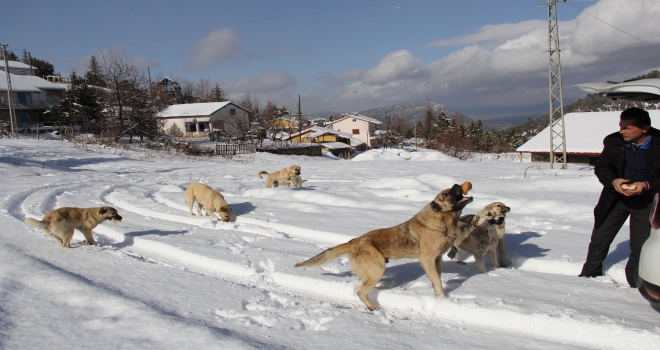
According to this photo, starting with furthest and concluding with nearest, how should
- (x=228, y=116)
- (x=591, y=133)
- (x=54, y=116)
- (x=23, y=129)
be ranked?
(x=228, y=116)
(x=54, y=116)
(x=23, y=129)
(x=591, y=133)

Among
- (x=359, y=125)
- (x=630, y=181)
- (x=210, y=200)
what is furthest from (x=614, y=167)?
(x=359, y=125)

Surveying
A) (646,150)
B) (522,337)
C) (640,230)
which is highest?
(646,150)

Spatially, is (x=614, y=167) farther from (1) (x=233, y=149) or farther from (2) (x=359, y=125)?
(2) (x=359, y=125)

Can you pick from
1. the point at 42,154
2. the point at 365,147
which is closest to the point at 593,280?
the point at 42,154

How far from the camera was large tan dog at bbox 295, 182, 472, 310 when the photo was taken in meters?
4.48

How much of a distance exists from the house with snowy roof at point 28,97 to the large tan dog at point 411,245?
62217mm

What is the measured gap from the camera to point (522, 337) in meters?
3.70

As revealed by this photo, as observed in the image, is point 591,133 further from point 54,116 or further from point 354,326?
point 54,116

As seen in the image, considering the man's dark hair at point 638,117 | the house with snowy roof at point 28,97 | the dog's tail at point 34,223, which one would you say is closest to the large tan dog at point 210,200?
the dog's tail at point 34,223

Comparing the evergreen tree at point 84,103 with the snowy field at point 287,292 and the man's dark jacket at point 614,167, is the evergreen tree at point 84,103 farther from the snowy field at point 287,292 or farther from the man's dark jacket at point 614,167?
the man's dark jacket at point 614,167

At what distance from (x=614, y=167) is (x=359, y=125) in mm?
80600

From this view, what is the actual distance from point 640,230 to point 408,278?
2690 mm

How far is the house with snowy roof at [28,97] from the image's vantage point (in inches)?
2062

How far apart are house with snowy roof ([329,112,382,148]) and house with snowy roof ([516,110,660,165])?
42049 millimetres
